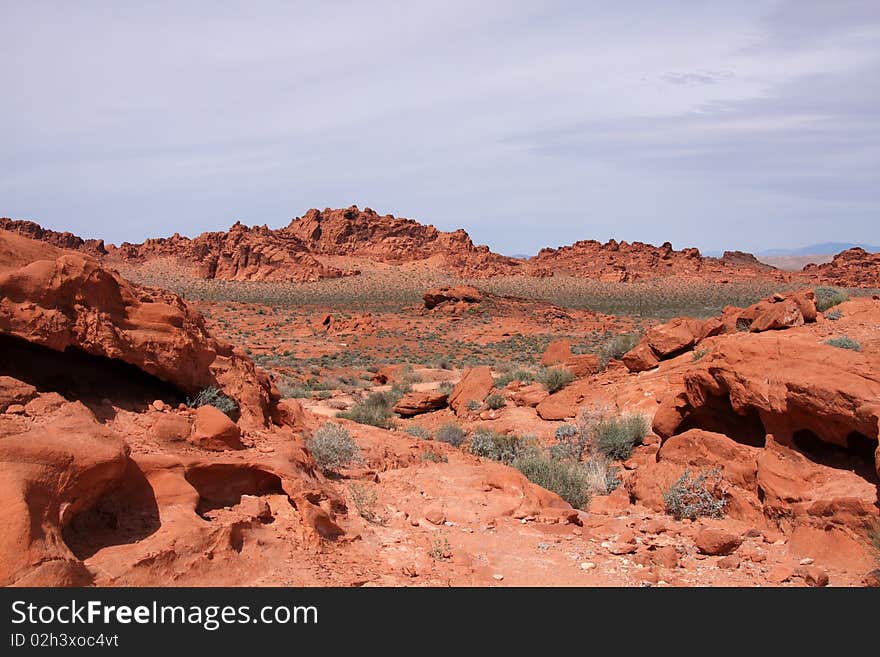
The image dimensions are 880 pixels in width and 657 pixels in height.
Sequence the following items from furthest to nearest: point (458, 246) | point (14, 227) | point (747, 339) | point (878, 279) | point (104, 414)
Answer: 1. point (458, 246)
2. point (14, 227)
3. point (878, 279)
4. point (747, 339)
5. point (104, 414)

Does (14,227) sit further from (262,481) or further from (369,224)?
(262,481)

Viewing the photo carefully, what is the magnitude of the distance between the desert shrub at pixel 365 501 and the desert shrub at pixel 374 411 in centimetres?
Answer: 627

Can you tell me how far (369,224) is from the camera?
9694 cm

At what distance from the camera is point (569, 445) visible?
11828 millimetres

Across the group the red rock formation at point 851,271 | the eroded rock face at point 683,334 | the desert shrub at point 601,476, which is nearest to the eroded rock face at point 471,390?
the eroded rock face at point 683,334

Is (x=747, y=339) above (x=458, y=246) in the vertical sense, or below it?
below

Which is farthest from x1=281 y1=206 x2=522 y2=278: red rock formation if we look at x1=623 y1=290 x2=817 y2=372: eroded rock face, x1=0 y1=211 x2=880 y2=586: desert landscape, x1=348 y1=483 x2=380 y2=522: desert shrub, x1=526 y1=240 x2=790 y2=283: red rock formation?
x1=348 y1=483 x2=380 y2=522: desert shrub

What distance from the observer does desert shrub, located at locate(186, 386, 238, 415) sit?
8.00m

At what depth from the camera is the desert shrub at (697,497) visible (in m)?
7.92

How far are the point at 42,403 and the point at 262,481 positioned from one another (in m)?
2.08

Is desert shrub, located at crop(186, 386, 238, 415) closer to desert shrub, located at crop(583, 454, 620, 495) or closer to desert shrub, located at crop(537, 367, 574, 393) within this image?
desert shrub, located at crop(583, 454, 620, 495)

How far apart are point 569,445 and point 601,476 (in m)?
2.05

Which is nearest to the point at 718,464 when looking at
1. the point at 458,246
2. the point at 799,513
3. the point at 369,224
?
the point at 799,513

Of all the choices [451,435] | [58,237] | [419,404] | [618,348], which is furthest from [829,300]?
[58,237]
